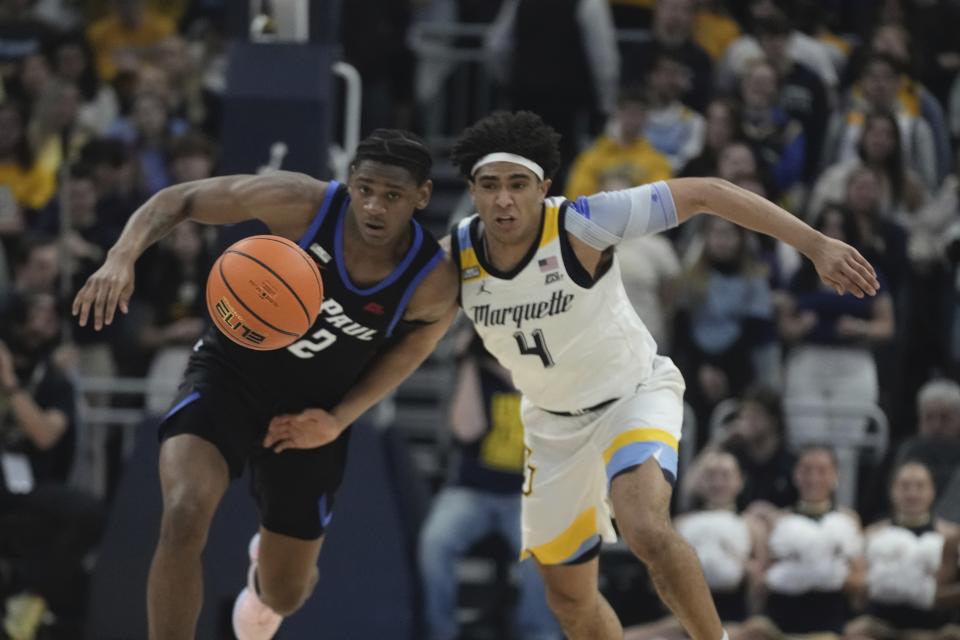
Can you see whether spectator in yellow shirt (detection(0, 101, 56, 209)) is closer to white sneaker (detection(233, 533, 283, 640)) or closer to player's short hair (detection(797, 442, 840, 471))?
white sneaker (detection(233, 533, 283, 640))

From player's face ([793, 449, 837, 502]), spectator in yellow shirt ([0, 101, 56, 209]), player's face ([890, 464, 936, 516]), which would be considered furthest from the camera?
spectator in yellow shirt ([0, 101, 56, 209])

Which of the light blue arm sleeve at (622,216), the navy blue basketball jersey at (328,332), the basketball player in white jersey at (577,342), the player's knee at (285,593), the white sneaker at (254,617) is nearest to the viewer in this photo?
the basketball player in white jersey at (577,342)

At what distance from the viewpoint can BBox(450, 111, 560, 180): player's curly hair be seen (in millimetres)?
7133

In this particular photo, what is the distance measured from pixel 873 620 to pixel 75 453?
4864mm

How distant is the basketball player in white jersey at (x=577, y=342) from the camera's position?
22.6 feet

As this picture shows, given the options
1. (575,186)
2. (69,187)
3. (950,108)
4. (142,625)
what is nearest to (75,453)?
(142,625)

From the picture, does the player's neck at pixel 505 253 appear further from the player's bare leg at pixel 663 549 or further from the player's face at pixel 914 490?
the player's face at pixel 914 490

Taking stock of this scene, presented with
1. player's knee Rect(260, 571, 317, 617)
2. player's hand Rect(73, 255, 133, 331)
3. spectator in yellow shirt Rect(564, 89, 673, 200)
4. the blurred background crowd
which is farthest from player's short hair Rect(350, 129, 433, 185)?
spectator in yellow shirt Rect(564, 89, 673, 200)

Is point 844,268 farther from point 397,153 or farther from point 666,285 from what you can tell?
point 666,285

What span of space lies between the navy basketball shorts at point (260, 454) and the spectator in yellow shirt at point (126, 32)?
7.33m

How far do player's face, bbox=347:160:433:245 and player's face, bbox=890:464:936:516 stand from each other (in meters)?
3.96

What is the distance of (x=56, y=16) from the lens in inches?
593

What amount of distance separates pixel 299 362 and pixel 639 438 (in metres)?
1.46

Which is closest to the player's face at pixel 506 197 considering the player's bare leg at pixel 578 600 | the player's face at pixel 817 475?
the player's bare leg at pixel 578 600
